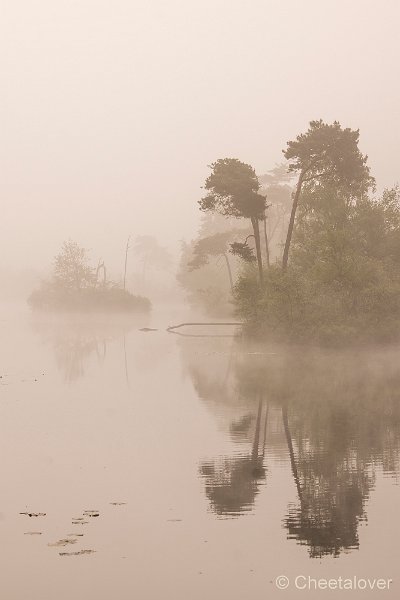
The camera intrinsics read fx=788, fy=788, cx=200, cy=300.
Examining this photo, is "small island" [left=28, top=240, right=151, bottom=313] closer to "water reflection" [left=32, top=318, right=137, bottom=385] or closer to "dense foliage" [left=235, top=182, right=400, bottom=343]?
"water reflection" [left=32, top=318, right=137, bottom=385]

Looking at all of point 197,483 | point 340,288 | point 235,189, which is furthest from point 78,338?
point 197,483

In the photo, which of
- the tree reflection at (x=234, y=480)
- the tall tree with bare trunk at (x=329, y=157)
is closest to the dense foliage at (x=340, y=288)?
the tall tree with bare trunk at (x=329, y=157)

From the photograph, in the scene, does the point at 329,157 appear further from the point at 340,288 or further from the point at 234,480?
the point at 234,480

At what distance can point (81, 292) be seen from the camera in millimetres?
104750

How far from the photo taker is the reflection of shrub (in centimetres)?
10281

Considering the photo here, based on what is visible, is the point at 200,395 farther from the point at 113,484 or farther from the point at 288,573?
the point at 288,573

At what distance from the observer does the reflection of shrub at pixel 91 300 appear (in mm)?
102812

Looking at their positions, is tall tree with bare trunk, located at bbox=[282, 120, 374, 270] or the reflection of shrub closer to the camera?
tall tree with bare trunk, located at bbox=[282, 120, 374, 270]

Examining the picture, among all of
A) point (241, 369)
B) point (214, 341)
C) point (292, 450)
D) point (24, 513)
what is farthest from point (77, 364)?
point (24, 513)

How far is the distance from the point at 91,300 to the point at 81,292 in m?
1.69

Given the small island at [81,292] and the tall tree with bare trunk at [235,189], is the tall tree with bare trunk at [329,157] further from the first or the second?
the small island at [81,292]

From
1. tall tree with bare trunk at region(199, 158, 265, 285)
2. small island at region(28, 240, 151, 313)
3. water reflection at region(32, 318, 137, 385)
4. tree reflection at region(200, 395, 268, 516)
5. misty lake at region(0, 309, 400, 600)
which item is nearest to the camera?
misty lake at region(0, 309, 400, 600)

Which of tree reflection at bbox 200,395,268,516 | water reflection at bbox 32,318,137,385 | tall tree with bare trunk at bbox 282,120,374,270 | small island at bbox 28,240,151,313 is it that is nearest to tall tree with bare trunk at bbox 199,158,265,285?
tall tree with bare trunk at bbox 282,120,374,270

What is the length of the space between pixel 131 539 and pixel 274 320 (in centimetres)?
3684
